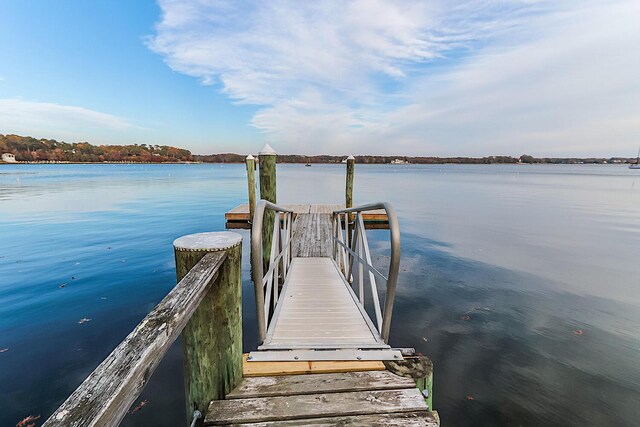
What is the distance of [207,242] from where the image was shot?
1893 mm

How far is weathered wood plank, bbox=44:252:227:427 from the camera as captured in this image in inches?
32.0

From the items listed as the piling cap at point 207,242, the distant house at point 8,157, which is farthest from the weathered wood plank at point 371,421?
the distant house at point 8,157

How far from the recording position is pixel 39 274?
28.2 ft

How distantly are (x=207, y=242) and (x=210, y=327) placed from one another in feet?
1.91

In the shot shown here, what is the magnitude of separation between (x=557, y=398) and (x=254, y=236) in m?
5.57

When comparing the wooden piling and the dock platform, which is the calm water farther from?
the dock platform

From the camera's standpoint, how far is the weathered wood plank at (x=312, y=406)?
1.92 meters

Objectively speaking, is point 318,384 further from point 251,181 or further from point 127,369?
point 251,181

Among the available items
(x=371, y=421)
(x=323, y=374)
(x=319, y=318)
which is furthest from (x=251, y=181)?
(x=371, y=421)

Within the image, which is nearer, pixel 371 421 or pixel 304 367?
pixel 371 421

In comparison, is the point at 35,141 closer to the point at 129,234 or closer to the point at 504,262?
the point at 129,234

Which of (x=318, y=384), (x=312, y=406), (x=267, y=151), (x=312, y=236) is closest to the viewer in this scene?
(x=312, y=406)

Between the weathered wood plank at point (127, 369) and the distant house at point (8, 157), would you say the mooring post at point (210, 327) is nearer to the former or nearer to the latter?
the weathered wood plank at point (127, 369)

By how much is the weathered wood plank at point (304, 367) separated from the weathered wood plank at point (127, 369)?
1159mm
